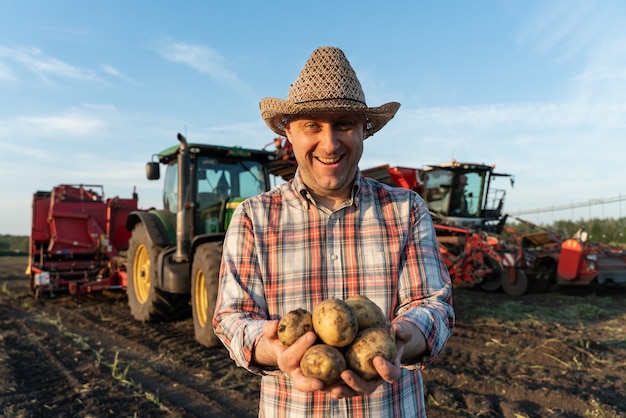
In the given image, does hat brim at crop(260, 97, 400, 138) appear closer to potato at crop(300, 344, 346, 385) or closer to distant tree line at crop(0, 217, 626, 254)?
potato at crop(300, 344, 346, 385)

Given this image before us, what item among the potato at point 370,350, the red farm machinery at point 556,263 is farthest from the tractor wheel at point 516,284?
the potato at point 370,350

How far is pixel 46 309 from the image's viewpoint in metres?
9.27

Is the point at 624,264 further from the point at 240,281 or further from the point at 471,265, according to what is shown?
the point at 240,281

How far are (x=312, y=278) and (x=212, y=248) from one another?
433 centimetres

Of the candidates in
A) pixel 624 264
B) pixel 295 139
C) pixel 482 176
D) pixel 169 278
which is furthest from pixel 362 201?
pixel 482 176

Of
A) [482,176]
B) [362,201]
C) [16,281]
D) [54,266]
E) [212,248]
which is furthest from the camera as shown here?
[16,281]

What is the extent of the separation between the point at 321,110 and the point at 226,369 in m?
4.16

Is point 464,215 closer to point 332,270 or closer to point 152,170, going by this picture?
point 152,170

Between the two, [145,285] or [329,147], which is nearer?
[329,147]

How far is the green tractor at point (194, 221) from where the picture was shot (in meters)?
6.16

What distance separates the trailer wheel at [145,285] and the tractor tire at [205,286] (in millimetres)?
1082

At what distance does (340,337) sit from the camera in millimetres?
1443

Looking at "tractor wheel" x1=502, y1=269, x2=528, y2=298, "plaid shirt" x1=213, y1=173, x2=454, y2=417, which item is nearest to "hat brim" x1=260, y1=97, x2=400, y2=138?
"plaid shirt" x1=213, y1=173, x2=454, y2=417

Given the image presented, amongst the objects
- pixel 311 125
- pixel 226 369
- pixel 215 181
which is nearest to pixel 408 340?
pixel 311 125
